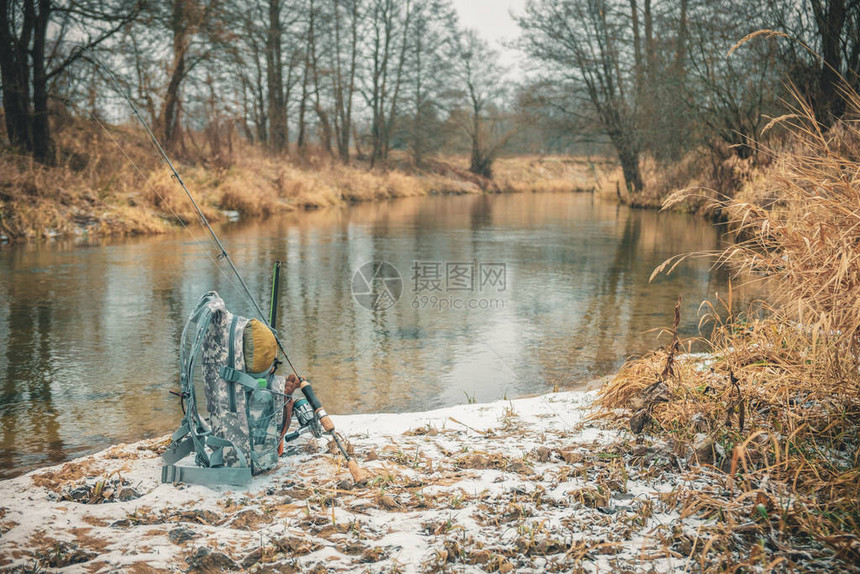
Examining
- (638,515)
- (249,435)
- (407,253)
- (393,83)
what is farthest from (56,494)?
(393,83)

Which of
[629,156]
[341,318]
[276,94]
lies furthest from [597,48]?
[341,318]

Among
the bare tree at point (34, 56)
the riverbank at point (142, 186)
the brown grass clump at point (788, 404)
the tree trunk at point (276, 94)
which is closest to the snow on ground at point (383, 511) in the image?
the brown grass clump at point (788, 404)

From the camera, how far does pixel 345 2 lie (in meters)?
28.4

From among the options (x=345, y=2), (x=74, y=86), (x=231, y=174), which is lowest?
(x=231, y=174)

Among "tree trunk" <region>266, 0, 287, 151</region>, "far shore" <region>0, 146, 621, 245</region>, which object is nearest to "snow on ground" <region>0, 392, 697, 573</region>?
"far shore" <region>0, 146, 621, 245</region>

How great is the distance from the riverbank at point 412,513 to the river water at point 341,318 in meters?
1.03

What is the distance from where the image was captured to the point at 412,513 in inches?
93.7

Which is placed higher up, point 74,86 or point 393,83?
point 393,83

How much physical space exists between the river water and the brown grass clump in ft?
4.81

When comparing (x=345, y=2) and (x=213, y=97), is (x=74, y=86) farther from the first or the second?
(x=345, y=2)

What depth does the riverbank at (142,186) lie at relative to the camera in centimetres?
1134

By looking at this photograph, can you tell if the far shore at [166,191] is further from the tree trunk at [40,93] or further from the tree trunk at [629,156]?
the tree trunk at [629,156]

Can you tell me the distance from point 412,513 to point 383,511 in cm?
11

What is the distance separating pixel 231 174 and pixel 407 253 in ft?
28.4
